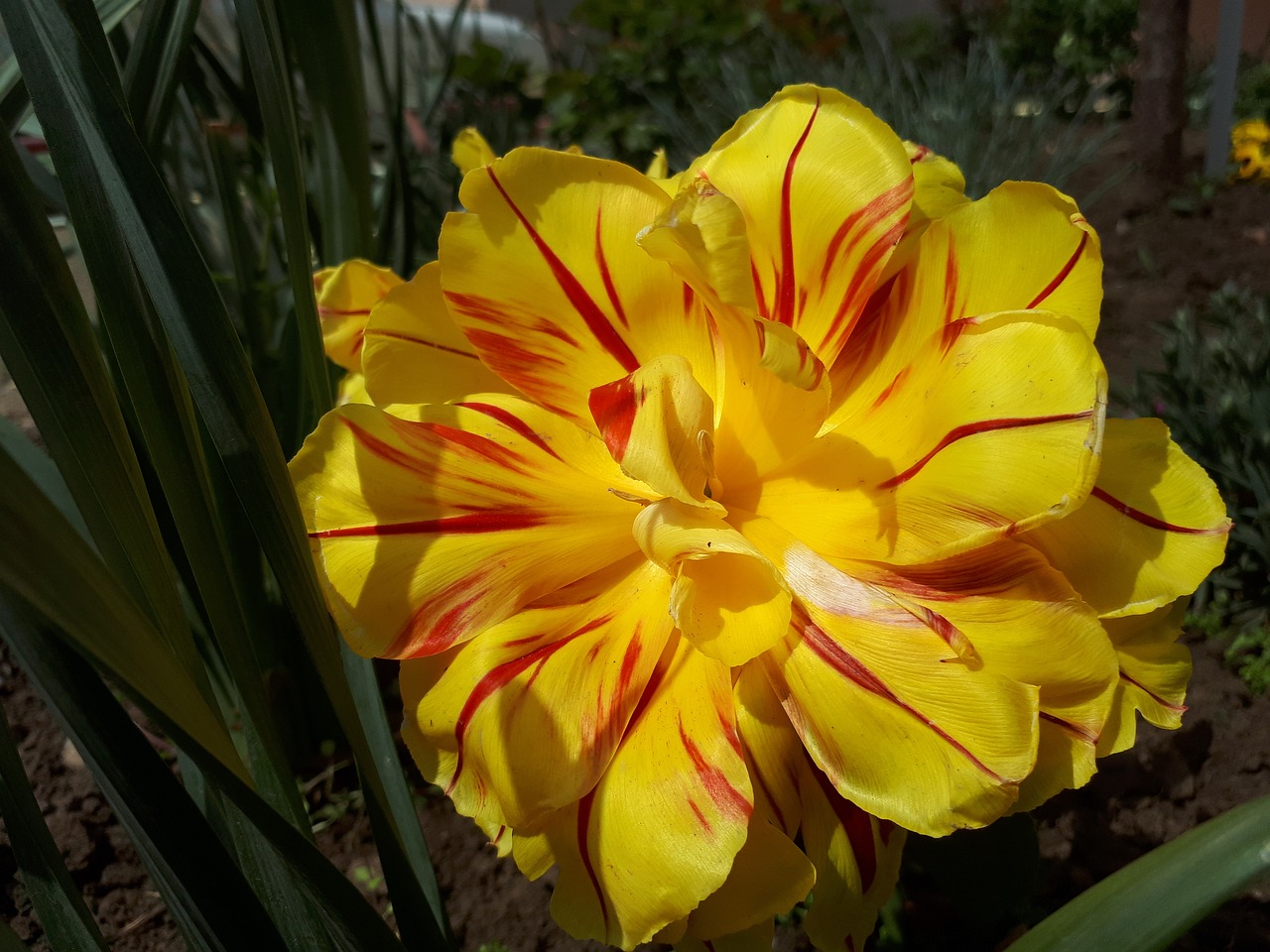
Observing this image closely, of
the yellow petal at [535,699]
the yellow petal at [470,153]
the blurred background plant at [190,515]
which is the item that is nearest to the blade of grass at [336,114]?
the blurred background plant at [190,515]

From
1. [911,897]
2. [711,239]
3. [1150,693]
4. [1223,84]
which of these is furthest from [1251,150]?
[711,239]

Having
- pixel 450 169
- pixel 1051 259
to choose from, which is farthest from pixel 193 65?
pixel 450 169

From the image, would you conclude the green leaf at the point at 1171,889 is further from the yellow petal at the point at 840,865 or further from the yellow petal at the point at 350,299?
A: the yellow petal at the point at 350,299

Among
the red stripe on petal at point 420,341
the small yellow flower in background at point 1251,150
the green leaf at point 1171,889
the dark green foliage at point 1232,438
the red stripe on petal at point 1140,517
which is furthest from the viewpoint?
the small yellow flower in background at point 1251,150

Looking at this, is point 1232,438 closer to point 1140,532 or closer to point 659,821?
point 1140,532

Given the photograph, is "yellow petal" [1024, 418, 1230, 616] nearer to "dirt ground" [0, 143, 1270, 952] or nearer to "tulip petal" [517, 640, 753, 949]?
"tulip petal" [517, 640, 753, 949]

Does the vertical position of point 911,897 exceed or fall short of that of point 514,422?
it falls short

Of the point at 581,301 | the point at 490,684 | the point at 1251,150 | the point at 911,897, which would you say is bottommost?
the point at 1251,150
